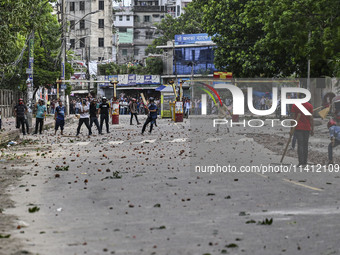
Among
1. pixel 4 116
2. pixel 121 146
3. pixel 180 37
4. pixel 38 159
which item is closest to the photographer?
pixel 38 159

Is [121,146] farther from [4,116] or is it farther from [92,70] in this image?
[92,70]

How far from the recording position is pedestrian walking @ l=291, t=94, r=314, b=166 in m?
17.7

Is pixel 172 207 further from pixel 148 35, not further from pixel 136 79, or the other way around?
pixel 148 35

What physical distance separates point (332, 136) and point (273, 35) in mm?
21004

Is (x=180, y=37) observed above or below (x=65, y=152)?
above

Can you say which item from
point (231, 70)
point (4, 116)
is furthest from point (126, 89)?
point (231, 70)

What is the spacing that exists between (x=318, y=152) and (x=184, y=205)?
8.53 meters

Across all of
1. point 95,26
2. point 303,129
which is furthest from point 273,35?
point 95,26

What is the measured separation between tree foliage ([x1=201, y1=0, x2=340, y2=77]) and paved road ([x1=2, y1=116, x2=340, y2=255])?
1134 cm

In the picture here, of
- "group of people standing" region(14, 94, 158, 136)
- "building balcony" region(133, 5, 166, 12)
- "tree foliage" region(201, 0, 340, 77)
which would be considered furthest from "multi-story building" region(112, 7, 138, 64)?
"group of people standing" region(14, 94, 158, 136)

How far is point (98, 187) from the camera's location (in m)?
13.5

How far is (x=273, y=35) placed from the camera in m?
37.8

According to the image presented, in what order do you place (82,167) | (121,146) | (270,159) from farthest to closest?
(121,146), (270,159), (82,167)

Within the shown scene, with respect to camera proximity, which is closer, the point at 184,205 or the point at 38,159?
the point at 184,205
